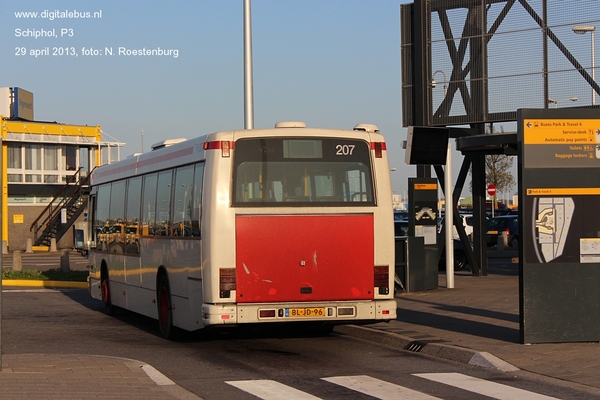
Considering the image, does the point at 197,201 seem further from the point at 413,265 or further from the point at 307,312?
the point at 413,265

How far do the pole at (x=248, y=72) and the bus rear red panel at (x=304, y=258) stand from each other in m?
8.57

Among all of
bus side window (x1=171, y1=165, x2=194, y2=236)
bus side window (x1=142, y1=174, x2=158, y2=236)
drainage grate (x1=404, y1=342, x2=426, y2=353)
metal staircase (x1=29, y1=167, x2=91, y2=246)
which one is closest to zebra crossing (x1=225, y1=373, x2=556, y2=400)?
drainage grate (x1=404, y1=342, x2=426, y2=353)

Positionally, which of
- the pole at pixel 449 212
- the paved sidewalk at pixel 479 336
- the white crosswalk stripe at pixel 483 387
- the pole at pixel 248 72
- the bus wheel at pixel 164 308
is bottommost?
the white crosswalk stripe at pixel 483 387

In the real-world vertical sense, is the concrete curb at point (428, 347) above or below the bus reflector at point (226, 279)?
below

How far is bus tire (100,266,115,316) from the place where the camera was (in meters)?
18.9

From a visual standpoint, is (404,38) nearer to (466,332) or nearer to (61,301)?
(61,301)

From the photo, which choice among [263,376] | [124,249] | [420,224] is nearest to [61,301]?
[124,249]

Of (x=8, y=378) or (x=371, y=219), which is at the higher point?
(x=371, y=219)

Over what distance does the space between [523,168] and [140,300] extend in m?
7.34

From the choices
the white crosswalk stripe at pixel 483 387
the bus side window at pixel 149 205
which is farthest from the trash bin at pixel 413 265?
the white crosswalk stripe at pixel 483 387

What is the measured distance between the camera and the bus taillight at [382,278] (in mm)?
12867

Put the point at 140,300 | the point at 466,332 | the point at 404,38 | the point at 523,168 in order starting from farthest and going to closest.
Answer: the point at 404,38 → the point at 140,300 → the point at 466,332 → the point at 523,168

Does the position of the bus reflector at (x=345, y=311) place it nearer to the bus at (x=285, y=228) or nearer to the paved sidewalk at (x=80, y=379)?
the bus at (x=285, y=228)

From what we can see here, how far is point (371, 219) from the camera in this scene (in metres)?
12.9
